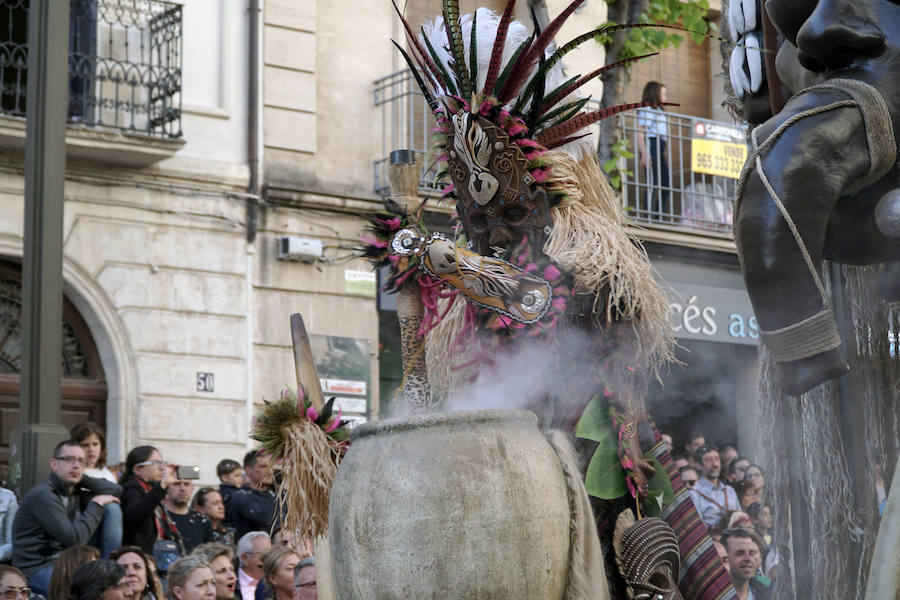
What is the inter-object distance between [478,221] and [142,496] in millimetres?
3245

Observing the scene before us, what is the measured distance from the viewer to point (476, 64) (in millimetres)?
4133

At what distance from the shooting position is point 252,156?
12320 millimetres

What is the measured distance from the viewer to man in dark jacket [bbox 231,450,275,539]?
7.73 meters

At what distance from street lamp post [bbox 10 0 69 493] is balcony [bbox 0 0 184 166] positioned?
405 centimetres

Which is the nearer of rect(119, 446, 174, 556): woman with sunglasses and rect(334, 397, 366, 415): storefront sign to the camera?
rect(119, 446, 174, 556): woman with sunglasses

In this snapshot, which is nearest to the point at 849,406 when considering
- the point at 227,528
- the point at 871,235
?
the point at 871,235

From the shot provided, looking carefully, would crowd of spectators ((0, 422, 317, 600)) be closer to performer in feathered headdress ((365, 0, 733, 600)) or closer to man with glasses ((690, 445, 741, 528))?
performer in feathered headdress ((365, 0, 733, 600))

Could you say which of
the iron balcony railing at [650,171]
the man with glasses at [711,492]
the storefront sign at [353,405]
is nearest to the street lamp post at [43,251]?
the man with glasses at [711,492]

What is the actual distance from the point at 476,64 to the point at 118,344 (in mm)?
7882

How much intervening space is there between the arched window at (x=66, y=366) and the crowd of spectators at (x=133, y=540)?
3.97 metres

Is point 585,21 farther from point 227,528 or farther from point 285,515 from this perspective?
point 285,515

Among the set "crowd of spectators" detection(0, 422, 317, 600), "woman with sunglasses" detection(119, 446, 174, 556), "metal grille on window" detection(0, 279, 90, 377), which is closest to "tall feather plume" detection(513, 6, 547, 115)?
"crowd of spectators" detection(0, 422, 317, 600)

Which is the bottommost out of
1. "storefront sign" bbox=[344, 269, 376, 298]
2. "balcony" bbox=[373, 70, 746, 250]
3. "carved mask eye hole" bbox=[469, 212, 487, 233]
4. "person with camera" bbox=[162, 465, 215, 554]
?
"person with camera" bbox=[162, 465, 215, 554]

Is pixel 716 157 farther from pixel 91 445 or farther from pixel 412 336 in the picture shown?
pixel 412 336
